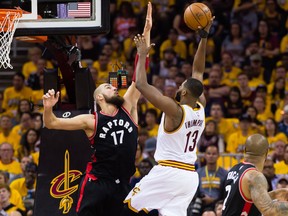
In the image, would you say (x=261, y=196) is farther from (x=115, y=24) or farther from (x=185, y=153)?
(x=115, y=24)

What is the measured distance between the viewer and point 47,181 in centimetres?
1079

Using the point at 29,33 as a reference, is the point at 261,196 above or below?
below

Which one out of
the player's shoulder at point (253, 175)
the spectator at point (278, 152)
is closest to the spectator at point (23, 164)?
the spectator at point (278, 152)

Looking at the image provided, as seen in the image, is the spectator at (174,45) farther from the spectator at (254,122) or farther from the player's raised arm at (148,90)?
the player's raised arm at (148,90)

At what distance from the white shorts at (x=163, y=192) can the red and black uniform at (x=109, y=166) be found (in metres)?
0.63

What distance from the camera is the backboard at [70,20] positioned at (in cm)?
1007

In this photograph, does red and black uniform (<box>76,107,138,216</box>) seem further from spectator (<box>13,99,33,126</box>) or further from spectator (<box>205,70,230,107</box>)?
spectator (<box>13,99,33,126</box>)

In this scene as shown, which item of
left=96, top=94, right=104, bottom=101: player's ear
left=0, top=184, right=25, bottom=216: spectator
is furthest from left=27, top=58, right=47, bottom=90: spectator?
left=96, top=94, right=104, bottom=101: player's ear

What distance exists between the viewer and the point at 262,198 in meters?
7.93

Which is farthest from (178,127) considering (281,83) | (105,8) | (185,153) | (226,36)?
(226,36)

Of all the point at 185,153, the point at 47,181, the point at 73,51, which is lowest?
the point at 47,181

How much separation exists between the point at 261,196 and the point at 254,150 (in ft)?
2.26

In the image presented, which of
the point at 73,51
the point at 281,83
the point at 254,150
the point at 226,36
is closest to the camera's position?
the point at 254,150

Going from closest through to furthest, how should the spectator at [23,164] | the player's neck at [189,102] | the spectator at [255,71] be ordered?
1. the player's neck at [189,102]
2. the spectator at [23,164]
3. the spectator at [255,71]
